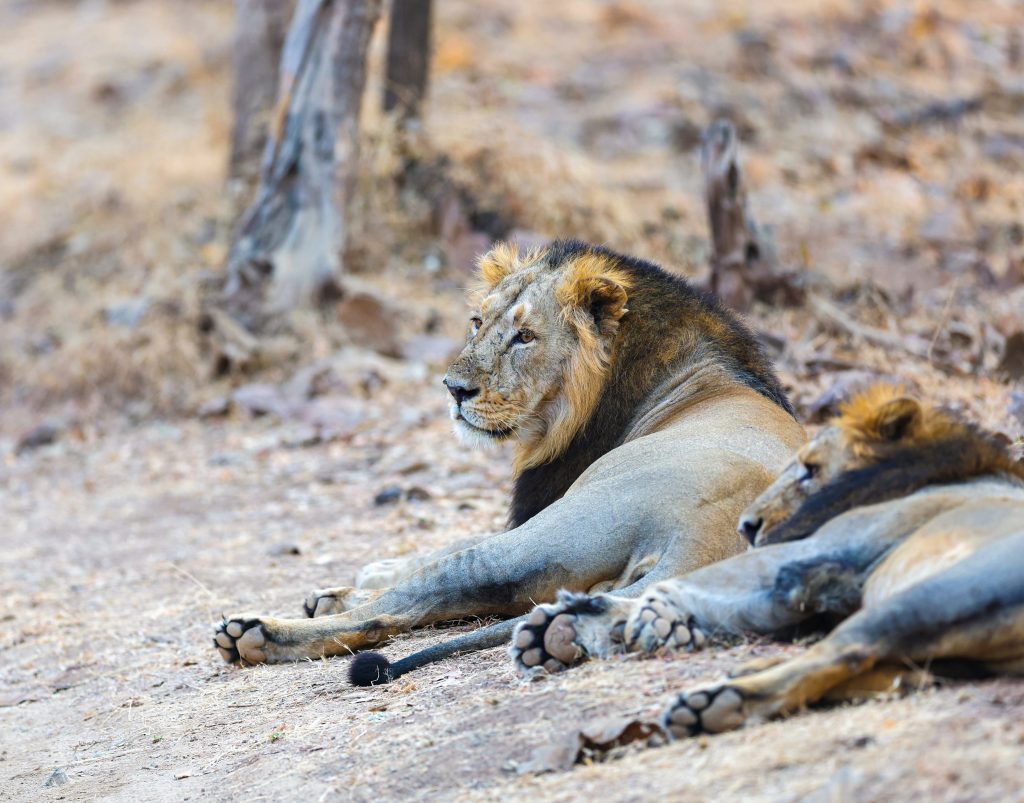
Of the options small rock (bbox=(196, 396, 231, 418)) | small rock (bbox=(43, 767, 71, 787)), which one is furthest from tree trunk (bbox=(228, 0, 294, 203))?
small rock (bbox=(43, 767, 71, 787))

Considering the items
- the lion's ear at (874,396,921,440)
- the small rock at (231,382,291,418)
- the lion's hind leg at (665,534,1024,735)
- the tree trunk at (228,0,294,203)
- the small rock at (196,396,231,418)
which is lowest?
the small rock at (196,396,231,418)

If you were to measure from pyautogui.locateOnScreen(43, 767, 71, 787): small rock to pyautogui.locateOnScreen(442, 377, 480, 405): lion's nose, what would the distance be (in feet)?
5.96

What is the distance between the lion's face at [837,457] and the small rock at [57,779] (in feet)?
6.80

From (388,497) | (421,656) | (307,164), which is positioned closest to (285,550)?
(388,497)

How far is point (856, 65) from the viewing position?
17.1 m

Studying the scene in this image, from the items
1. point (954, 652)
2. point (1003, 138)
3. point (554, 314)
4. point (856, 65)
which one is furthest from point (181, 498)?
point (856, 65)

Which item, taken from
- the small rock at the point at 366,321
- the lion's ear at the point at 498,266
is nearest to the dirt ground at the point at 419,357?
the small rock at the point at 366,321

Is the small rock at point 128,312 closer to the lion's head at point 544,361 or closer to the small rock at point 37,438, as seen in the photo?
the small rock at point 37,438

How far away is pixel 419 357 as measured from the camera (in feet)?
34.7

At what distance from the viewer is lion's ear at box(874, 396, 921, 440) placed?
10.9ft

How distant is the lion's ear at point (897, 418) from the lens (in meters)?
3.33

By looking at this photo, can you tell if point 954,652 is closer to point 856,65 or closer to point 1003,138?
point 1003,138

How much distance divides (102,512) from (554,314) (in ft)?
16.5

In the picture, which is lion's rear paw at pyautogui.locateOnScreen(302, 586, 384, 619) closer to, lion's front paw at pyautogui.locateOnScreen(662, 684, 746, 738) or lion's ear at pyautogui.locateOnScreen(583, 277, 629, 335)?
lion's ear at pyautogui.locateOnScreen(583, 277, 629, 335)
